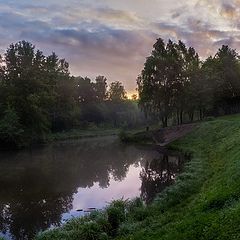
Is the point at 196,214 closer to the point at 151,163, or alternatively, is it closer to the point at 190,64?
the point at 151,163

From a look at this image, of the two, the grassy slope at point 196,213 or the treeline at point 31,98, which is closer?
the grassy slope at point 196,213

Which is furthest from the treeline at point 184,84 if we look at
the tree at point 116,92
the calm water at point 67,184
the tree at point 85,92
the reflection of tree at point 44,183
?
the tree at point 116,92

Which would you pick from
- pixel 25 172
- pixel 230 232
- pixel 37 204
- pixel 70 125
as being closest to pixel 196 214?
pixel 230 232

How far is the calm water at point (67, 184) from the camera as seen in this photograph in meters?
22.9

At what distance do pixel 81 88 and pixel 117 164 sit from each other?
104 m

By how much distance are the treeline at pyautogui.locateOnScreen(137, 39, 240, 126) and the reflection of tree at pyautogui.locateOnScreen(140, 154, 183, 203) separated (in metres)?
24.9

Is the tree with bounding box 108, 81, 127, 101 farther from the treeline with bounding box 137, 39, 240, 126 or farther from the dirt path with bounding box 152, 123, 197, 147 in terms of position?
the dirt path with bounding box 152, 123, 197, 147

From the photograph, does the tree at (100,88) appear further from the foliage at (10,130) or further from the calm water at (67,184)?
the calm water at (67,184)

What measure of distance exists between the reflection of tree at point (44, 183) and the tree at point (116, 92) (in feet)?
378

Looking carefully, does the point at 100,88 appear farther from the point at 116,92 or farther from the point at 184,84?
the point at 184,84

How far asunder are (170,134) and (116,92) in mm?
115365

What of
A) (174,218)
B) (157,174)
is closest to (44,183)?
(157,174)

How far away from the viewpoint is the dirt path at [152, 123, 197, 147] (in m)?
62.0

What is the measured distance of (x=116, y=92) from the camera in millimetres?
178875
